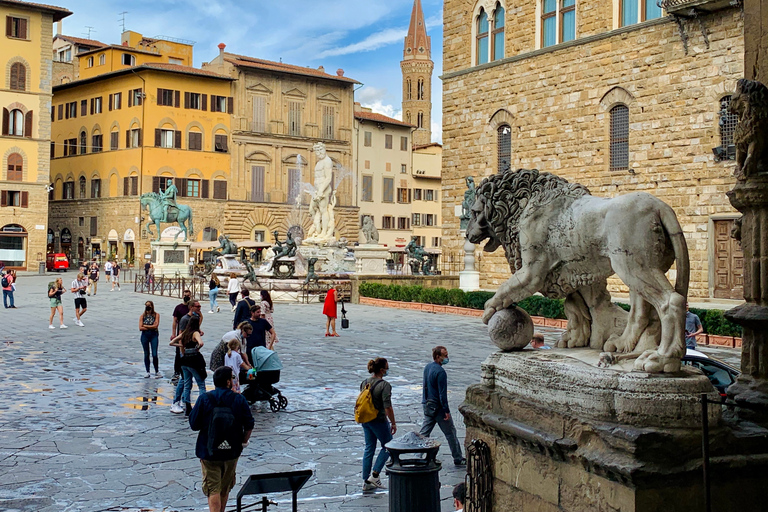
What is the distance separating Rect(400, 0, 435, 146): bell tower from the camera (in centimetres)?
10675

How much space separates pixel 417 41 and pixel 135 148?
60602 millimetres

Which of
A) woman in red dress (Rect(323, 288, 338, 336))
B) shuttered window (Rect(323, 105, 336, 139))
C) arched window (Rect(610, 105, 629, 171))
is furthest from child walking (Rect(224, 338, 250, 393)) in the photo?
shuttered window (Rect(323, 105, 336, 139))

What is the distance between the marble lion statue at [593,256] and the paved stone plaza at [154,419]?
2.42 meters

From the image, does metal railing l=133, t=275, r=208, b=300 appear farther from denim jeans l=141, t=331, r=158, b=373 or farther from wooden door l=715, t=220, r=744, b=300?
wooden door l=715, t=220, r=744, b=300

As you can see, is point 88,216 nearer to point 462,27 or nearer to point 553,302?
point 462,27

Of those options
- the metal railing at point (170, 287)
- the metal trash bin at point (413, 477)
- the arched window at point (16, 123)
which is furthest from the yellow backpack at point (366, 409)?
the arched window at point (16, 123)

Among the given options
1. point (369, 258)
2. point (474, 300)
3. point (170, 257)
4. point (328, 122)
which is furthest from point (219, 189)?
point (474, 300)

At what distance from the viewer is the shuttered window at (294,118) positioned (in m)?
62.2

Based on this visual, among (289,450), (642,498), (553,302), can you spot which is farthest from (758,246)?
(553,302)

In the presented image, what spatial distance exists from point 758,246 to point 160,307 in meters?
23.7

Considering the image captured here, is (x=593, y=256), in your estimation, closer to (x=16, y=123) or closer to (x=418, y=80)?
(x=16, y=123)

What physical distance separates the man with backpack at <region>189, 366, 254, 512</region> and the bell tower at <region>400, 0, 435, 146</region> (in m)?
101

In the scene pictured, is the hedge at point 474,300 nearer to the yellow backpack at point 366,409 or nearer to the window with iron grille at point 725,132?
the window with iron grille at point 725,132

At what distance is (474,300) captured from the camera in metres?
24.4
